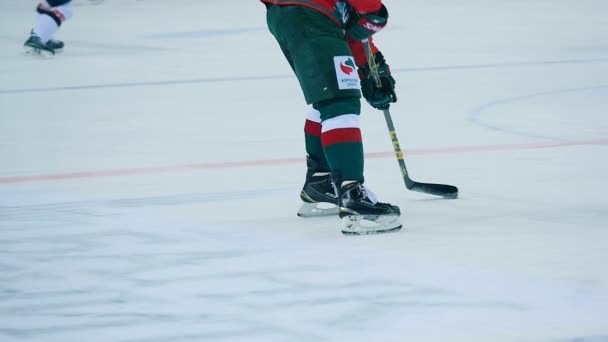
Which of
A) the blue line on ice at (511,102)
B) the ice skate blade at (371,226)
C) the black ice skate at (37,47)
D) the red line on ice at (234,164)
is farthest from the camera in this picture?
the black ice skate at (37,47)

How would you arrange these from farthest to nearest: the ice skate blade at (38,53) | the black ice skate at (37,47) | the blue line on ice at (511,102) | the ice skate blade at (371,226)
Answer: the ice skate blade at (38,53)
the black ice skate at (37,47)
the blue line on ice at (511,102)
the ice skate blade at (371,226)

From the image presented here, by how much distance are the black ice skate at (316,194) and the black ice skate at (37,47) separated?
5.99 meters

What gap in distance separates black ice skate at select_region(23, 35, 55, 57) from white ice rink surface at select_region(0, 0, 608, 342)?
148 millimetres

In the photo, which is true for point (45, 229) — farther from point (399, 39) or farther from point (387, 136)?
point (399, 39)

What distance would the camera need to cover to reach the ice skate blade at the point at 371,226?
438 cm

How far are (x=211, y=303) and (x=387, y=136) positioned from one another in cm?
311

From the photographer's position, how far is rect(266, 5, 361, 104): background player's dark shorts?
173 inches

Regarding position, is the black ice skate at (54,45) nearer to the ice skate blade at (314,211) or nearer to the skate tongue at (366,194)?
the ice skate blade at (314,211)

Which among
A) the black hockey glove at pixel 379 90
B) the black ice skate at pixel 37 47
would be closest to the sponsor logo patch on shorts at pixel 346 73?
the black hockey glove at pixel 379 90

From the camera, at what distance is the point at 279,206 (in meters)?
4.93

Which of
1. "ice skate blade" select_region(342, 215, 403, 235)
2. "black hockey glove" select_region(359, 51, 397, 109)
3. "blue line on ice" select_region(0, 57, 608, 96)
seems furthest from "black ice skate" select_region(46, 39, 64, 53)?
"ice skate blade" select_region(342, 215, 403, 235)

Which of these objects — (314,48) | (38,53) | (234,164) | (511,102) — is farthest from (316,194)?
(38,53)

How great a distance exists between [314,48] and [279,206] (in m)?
0.73

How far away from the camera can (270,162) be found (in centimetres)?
588
